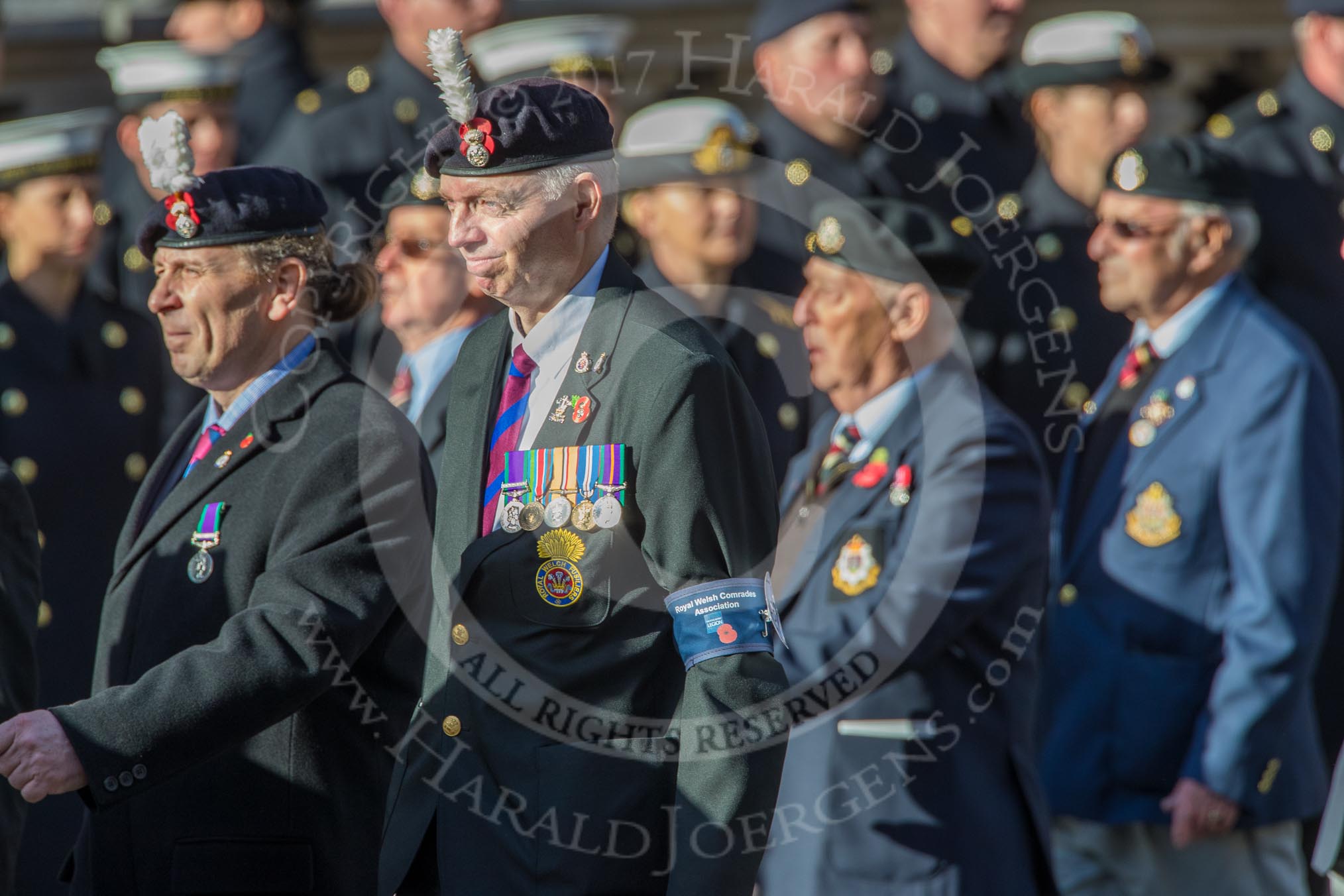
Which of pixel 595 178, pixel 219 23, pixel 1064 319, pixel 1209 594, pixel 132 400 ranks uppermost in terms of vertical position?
pixel 595 178

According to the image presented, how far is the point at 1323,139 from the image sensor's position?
6227 millimetres

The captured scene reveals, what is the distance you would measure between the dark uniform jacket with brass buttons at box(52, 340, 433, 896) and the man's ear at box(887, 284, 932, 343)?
158 centimetres

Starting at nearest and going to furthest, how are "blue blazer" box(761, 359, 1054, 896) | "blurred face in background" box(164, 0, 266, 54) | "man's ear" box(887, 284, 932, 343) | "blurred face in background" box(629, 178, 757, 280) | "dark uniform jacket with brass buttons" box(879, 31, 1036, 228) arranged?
1. "blue blazer" box(761, 359, 1054, 896)
2. "man's ear" box(887, 284, 932, 343)
3. "blurred face in background" box(629, 178, 757, 280)
4. "dark uniform jacket with brass buttons" box(879, 31, 1036, 228)
5. "blurred face in background" box(164, 0, 266, 54)

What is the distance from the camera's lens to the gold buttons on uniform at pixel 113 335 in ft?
21.2

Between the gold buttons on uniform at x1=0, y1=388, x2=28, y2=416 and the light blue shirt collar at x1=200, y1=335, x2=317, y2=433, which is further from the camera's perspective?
the gold buttons on uniform at x1=0, y1=388, x2=28, y2=416

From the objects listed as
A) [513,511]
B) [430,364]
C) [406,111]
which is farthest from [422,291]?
[513,511]

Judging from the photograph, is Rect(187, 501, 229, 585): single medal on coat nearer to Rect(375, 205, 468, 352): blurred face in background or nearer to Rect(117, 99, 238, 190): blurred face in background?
Rect(375, 205, 468, 352): blurred face in background

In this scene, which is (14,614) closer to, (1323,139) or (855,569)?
(855,569)

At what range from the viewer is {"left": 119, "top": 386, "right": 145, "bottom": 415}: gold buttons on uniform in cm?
646

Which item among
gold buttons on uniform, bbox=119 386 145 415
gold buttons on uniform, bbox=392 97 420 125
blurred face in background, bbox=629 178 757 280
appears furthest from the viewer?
gold buttons on uniform, bbox=392 97 420 125

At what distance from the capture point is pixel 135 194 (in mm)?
7105

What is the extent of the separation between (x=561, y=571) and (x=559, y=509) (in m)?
0.10

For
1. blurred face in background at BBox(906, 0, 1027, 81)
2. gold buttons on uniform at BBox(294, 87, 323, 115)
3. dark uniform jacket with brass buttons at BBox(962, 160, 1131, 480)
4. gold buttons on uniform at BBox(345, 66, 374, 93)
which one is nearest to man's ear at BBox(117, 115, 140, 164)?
gold buttons on uniform at BBox(294, 87, 323, 115)

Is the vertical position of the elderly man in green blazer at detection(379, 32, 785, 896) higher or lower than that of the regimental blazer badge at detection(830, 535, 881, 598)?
higher
